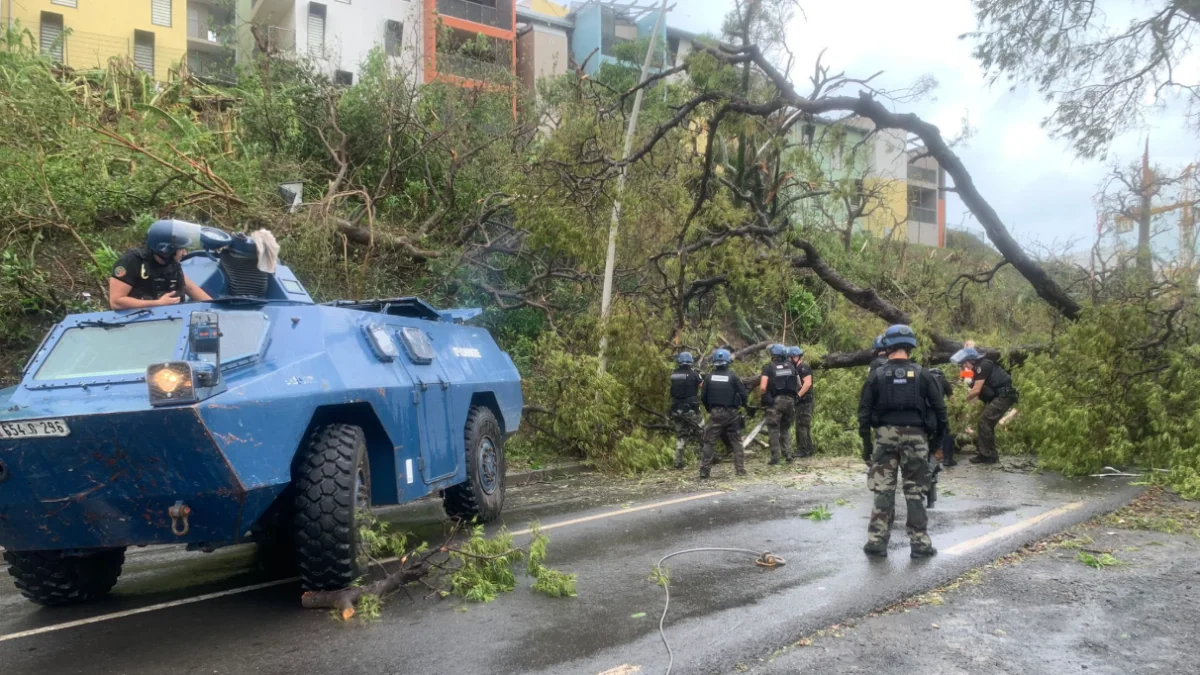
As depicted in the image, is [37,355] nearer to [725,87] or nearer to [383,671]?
[383,671]

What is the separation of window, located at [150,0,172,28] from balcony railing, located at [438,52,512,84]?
17448 millimetres

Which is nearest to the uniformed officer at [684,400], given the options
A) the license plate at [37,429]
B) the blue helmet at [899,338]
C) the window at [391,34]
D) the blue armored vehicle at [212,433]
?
the blue helmet at [899,338]

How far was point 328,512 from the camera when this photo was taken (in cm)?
543

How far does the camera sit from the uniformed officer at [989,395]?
12.5 meters

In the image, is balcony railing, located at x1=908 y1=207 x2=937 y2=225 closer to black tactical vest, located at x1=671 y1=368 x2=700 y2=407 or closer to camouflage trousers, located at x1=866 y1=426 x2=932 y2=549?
black tactical vest, located at x1=671 y1=368 x2=700 y2=407

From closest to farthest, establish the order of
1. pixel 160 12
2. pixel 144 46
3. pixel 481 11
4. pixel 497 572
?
1. pixel 497 572
2. pixel 481 11
3. pixel 144 46
4. pixel 160 12

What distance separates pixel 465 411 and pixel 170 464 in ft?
11.0

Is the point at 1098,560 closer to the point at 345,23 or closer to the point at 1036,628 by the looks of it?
the point at 1036,628

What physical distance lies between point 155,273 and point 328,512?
87.5 inches

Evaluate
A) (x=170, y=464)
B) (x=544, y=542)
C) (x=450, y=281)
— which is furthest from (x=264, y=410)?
(x=450, y=281)

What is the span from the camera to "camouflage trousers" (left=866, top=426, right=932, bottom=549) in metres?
6.73

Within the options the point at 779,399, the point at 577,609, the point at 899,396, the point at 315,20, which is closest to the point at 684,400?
the point at 779,399

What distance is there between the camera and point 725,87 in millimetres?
13312

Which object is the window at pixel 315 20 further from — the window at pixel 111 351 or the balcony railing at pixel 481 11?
the window at pixel 111 351
